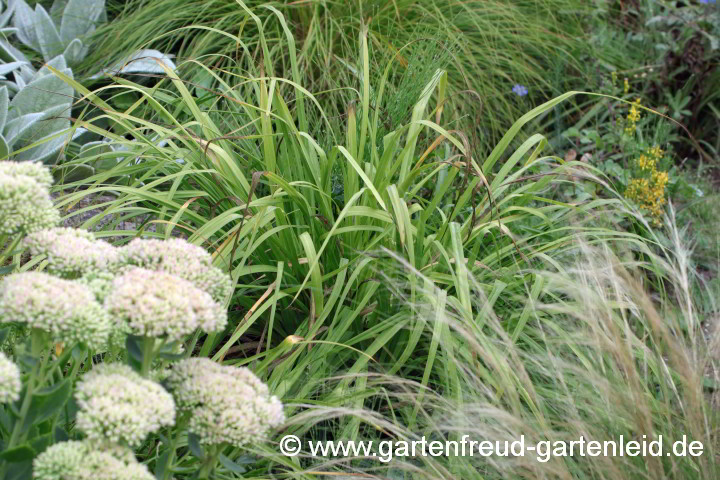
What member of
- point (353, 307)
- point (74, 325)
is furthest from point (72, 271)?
point (353, 307)

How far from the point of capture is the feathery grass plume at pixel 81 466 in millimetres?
907

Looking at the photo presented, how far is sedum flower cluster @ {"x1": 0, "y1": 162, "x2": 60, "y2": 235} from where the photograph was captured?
1.03 m

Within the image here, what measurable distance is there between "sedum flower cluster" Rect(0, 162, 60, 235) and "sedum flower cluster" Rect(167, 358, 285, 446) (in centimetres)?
30

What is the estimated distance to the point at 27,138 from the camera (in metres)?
2.56

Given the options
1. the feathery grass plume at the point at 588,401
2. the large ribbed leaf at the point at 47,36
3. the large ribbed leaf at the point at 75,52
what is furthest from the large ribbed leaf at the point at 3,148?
the feathery grass plume at the point at 588,401

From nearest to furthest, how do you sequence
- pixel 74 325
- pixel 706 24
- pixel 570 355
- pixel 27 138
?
pixel 74 325 → pixel 570 355 → pixel 27 138 → pixel 706 24

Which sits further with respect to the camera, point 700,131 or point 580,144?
point 700,131

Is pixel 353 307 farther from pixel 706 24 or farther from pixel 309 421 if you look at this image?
pixel 706 24

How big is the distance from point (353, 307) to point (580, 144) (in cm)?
206

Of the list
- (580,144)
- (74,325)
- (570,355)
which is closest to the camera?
(74,325)

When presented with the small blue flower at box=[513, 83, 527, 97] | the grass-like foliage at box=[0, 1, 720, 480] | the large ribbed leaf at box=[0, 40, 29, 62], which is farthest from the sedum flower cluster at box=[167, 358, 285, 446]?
the small blue flower at box=[513, 83, 527, 97]

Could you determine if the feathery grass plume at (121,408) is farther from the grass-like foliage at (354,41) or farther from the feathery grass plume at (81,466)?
the grass-like foliage at (354,41)

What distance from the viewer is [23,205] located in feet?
3.44

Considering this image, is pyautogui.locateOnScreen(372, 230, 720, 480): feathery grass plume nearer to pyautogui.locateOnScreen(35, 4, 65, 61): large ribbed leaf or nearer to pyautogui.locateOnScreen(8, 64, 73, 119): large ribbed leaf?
pyautogui.locateOnScreen(8, 64, 73, 119): large ribbed leaf
